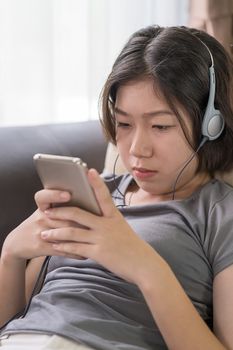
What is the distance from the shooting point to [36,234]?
38.0 inches

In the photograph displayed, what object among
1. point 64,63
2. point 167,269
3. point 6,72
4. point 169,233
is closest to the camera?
point 167,269

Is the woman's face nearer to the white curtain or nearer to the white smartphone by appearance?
the white smartphone

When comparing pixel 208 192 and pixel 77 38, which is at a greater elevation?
pixel 77 38

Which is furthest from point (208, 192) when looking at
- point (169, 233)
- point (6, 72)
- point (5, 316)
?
point (6, 72)

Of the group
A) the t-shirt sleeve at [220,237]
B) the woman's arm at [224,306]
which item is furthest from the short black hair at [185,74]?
the woman's arm at [224,306]

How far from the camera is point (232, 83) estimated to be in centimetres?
108

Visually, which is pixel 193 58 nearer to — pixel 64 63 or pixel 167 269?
pixel 167 269

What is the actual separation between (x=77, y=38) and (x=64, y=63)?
0.09 metres

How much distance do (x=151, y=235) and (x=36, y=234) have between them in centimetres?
20

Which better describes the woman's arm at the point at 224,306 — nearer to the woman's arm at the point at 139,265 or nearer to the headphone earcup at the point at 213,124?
the woman's arm at the point at 139,265

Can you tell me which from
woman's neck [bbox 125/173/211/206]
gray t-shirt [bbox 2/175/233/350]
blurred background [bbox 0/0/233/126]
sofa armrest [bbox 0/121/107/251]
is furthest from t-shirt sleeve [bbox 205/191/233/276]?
blurred background [bbox 0/0/233/126]

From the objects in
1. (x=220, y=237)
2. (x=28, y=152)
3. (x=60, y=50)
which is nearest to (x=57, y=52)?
(x=60, y=50)

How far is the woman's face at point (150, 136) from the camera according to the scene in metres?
1.01

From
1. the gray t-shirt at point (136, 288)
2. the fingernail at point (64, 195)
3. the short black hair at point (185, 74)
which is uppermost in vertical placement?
the short black hair at point (185, 74)
